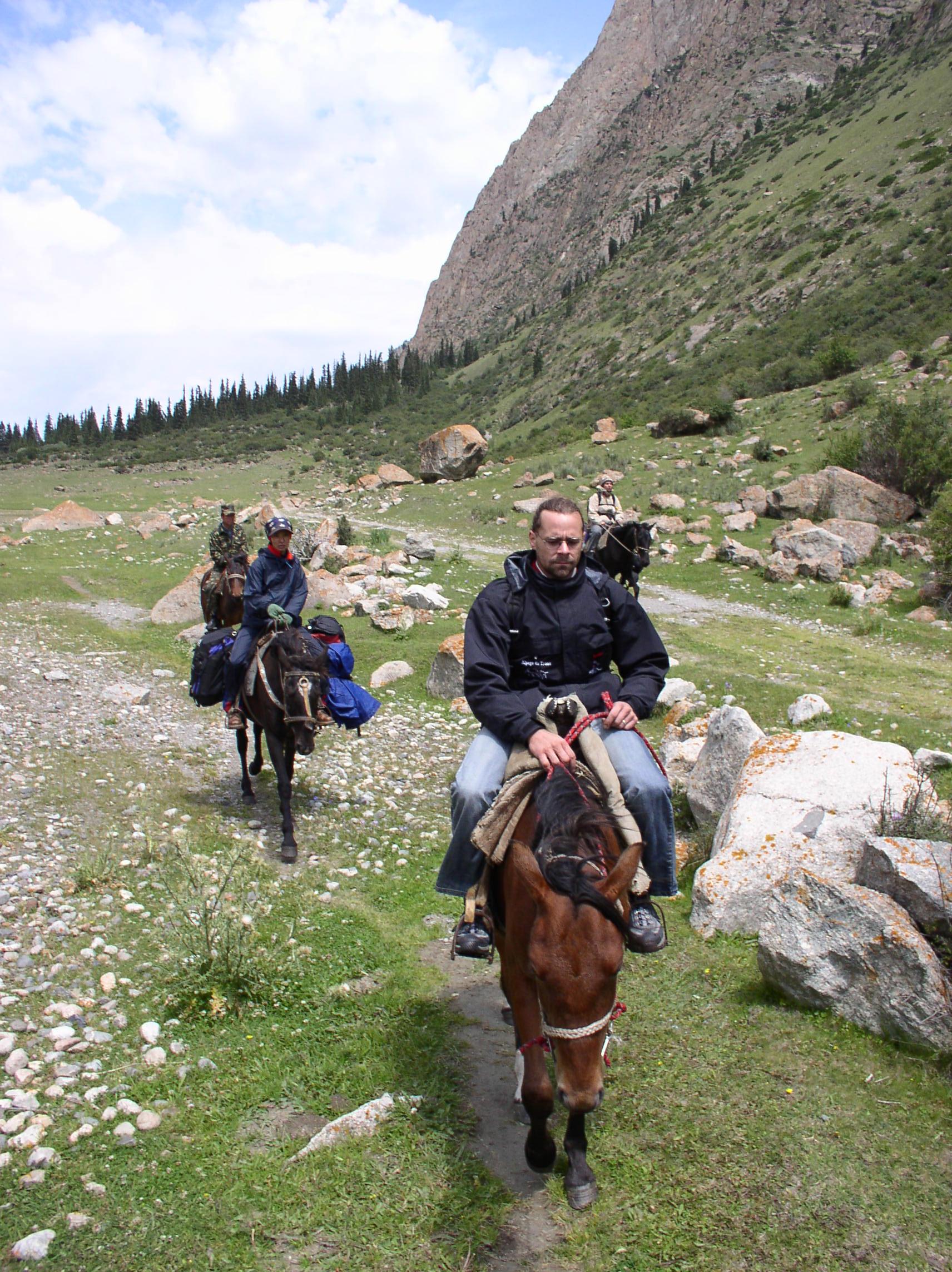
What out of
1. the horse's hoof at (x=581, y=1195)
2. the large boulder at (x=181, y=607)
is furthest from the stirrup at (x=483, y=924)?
the large boulder at (x=181, y=607)

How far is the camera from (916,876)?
432 centimetres

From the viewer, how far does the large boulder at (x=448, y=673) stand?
1157 centimetres

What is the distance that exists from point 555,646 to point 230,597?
829 cm

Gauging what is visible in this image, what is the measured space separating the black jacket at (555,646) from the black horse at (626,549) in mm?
10874

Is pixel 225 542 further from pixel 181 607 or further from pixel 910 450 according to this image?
pixel 910 450

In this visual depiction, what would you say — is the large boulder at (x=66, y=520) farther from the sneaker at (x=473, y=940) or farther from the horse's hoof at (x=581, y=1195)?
the horse's hoof at (x=581, y=1195)

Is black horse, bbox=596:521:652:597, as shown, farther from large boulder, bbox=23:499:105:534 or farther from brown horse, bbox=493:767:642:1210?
large boulder, bbox=23:499:105:534

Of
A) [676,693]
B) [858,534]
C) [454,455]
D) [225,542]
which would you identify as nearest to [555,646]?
[676,693]

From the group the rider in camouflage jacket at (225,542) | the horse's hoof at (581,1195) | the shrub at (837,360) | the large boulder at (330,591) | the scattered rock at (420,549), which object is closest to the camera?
the horse's hoof at (581,1195)

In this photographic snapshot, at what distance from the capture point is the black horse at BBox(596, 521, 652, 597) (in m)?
15.0

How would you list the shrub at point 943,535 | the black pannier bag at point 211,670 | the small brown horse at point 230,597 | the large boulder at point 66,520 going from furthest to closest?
the large boulder at point 66,520
the shrub at point 943,535
the small brown horse at point 230,597
the black pannier bag at point 211,670

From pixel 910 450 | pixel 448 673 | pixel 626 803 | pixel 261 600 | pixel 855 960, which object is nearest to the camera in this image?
pixel 626 803

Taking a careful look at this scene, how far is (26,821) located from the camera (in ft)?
22.2

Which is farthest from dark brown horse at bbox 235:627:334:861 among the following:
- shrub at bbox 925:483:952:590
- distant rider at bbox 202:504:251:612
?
shrub at bbox 925:483:952:590
